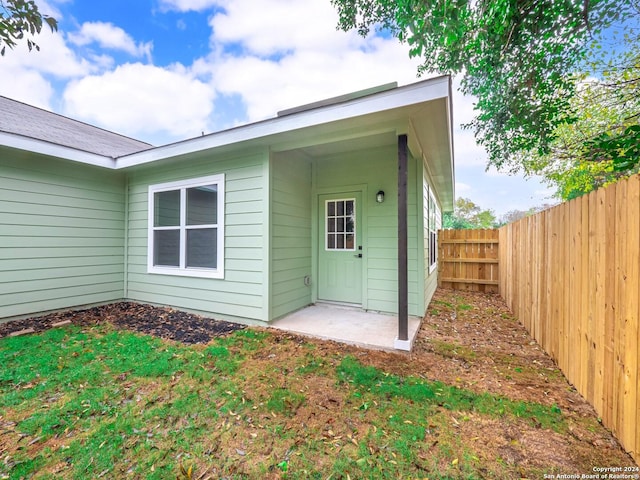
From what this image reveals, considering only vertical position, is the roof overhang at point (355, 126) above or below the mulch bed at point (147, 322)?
above

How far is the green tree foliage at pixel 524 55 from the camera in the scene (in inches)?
116

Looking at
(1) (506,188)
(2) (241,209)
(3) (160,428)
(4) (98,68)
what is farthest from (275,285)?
(1) (506,188)

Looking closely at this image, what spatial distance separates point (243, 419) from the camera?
1.93m

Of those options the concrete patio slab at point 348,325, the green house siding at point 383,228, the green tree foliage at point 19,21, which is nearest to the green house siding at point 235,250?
the concrete patio slab at point 348,325

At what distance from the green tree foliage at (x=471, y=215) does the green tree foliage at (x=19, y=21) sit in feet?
72.8

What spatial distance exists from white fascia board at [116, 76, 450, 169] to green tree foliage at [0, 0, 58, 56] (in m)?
2.03

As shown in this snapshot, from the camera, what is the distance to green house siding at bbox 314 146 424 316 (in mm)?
4230

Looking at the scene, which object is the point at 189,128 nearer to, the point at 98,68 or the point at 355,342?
the point at 98,68

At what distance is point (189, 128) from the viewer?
14.2 meters

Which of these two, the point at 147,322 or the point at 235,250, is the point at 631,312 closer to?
the point at 235,250

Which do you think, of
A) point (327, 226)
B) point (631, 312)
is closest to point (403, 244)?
point (631, 312)

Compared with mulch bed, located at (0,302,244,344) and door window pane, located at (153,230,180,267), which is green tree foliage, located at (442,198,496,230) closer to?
door window pane, located at (153,230,180,267)

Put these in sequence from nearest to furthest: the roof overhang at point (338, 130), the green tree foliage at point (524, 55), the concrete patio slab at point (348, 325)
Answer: the roof overhang at point (338, 130), the green tree foliage at point (524, 55), the concrete patio slab at point (348, 325)

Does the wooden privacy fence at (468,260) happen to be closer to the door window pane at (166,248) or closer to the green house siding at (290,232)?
the green house siding at (290,232)
